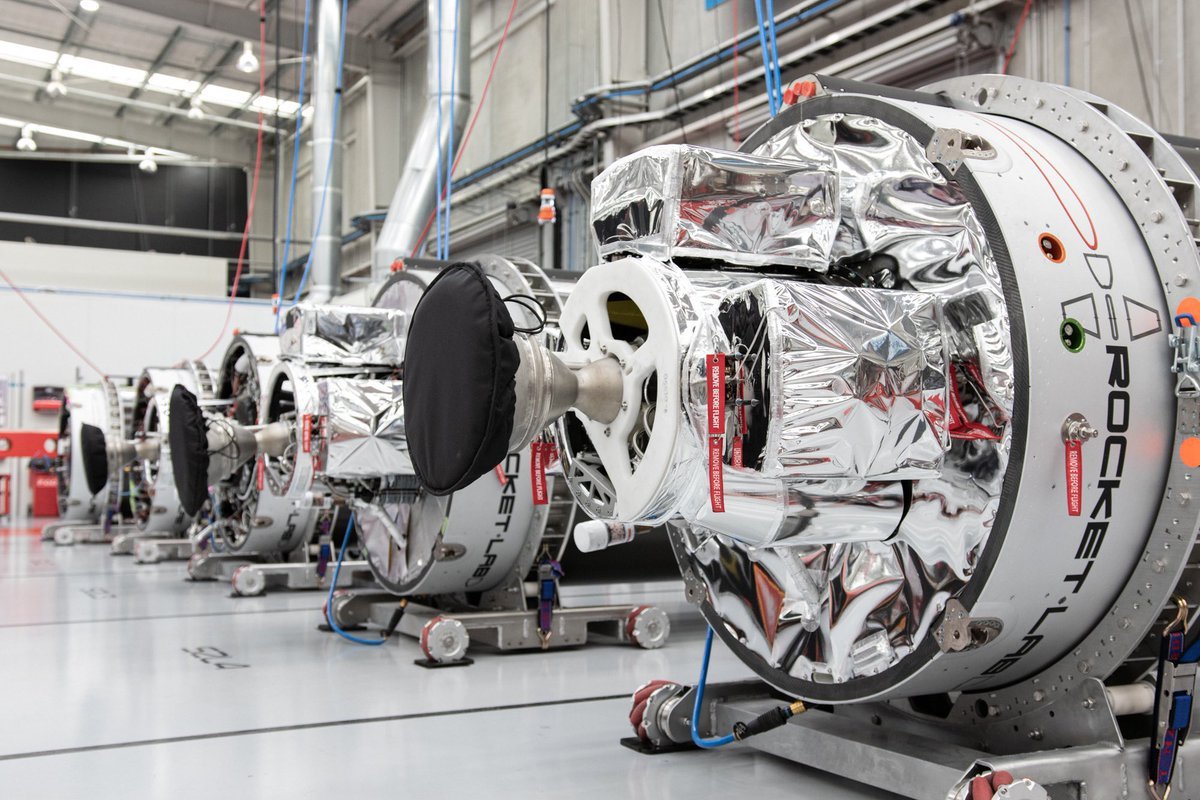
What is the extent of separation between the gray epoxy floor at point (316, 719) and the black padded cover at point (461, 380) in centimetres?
77

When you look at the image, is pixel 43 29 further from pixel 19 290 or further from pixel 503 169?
pixel 503 169

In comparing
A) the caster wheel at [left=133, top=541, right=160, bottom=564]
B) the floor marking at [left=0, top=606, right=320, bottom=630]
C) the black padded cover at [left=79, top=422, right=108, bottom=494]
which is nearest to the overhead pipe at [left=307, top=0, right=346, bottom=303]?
the black padded cover at [left=79, top=422, right=108, bottom=494]

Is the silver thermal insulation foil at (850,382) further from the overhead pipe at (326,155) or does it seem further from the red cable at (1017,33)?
the overhead pipe at (326,155)

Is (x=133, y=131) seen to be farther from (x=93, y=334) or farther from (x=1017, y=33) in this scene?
(x=1017, y=33)

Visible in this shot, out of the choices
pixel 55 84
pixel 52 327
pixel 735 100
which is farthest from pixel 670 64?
pixel 55 84

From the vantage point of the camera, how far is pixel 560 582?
448cm

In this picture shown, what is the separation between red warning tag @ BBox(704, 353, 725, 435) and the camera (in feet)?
6.14

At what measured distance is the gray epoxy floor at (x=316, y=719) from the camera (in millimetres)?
2455

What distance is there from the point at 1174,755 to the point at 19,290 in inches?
489

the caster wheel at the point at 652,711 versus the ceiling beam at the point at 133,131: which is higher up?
the ceiling beam at the point at 133,131

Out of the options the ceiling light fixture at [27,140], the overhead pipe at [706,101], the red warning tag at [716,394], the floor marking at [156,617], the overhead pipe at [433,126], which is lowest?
the floor marking at [156,617]

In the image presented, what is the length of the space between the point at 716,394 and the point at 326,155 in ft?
26.2

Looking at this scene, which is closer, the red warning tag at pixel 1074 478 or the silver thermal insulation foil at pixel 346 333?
the red warning tag at pixel 1074 478

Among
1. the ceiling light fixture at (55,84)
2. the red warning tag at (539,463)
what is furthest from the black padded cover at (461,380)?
the ceiling light fixture at (55,84)
